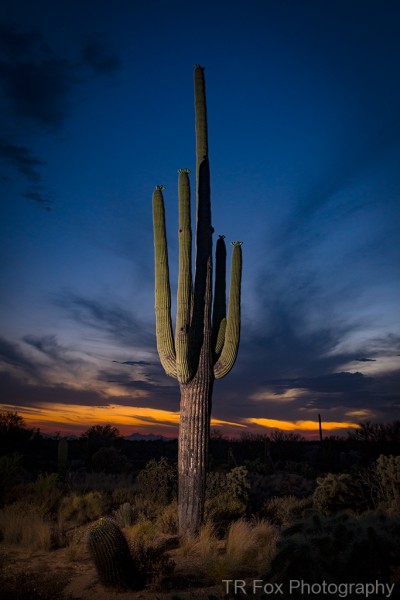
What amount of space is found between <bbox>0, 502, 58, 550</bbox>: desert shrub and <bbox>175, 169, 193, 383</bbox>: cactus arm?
13.1 feet

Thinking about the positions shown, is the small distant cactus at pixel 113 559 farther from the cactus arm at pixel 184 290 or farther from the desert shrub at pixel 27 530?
the cactus arm at pixel 184 290

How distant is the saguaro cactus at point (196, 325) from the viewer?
887cm

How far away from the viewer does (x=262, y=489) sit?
14977 mm

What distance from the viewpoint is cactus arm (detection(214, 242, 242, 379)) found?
31.5 feet

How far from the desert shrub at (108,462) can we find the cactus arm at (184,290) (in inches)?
526

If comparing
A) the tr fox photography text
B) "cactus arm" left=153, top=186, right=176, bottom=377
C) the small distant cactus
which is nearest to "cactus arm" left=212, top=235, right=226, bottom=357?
"cactus arm" left=153, top=186, right=176, bottom=377

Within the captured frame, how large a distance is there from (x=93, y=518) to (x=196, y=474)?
3.81 m

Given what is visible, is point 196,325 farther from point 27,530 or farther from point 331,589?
point 331,589

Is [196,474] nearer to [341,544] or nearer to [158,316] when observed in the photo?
[158,316]

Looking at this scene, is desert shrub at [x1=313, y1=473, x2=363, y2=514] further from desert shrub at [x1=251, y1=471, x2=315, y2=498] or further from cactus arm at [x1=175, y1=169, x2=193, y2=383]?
cactus arm at [x1=175, y1=169, x2=193, y2=383]

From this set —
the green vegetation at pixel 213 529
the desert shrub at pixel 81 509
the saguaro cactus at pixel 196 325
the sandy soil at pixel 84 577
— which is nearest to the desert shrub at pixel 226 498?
the green vegetation at pixel 213 529

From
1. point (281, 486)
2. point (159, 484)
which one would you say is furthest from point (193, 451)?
point (281, 486)

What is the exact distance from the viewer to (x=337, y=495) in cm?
984

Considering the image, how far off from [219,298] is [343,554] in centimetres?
735
